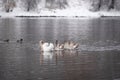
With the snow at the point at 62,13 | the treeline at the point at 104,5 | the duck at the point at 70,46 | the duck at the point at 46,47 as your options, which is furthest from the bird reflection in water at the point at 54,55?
the treeline at the point at 104,5

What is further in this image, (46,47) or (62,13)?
(62,13)

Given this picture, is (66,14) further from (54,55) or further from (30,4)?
(54,55)

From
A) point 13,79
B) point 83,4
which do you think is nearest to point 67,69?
point 13,79

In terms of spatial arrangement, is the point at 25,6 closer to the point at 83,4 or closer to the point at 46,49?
the point at 83,4

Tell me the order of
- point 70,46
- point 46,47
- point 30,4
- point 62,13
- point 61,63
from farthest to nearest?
1. point 62,13
2. point 30,4
3. point 70,46
4. point 46,47
5. point 61,63

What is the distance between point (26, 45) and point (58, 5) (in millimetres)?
73633

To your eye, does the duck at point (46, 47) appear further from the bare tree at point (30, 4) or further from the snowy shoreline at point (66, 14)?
the bare tree at point (30, 4)

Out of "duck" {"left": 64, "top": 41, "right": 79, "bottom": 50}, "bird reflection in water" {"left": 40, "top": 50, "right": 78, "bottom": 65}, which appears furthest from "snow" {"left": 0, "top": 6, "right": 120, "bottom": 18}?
"bird reflection in water" {"left": 40, "top": 50, "right": 78, "bottom": 65}

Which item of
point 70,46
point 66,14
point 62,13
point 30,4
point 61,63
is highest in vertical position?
point 30,4

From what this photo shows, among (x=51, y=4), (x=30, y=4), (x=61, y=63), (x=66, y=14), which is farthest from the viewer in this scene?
(x=51, y=4)

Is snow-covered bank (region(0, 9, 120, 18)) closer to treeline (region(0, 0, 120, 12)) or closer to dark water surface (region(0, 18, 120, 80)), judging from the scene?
treeline (region(0, 0, 120, 12))

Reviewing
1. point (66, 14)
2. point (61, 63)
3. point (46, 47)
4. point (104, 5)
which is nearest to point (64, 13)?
point (66, 14)

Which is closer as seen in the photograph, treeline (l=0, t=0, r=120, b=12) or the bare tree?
treeline (l=0, t=0, r=120, b=12)

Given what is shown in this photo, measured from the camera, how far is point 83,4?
122 m
